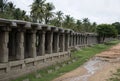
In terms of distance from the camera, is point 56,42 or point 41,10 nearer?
point 56,42

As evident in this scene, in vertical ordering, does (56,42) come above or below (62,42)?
above

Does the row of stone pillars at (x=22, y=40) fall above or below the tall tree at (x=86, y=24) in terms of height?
below

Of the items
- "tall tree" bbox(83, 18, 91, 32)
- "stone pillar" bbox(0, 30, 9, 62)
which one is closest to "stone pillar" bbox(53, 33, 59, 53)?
"stone pillar" bbox(0, 30, 9, 62)

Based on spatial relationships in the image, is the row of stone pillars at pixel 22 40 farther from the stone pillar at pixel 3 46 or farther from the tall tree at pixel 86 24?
the tall tree at pixel 86 24

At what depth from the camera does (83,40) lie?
6078 centimetres

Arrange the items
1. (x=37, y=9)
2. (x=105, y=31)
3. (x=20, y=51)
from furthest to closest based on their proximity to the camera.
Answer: (x=105, y=31) → (x=37, y=9) → (x=20, y=51)

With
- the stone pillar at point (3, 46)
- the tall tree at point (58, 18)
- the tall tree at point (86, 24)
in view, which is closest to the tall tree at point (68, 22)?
the tall tree at point (58, 18)

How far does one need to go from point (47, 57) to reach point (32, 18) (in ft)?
130

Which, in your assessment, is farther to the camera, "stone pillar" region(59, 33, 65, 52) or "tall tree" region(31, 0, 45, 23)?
"tall tree" region(31, 0, 45, 23)

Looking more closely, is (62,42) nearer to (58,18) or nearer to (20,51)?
(20,51)

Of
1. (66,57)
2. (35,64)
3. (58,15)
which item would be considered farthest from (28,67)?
(58,15)

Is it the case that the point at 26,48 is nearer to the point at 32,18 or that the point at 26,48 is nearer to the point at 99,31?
the point at 32,18

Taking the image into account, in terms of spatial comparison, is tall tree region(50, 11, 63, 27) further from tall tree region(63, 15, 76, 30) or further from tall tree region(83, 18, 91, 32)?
tall tree region(83, 18, 91, 32)

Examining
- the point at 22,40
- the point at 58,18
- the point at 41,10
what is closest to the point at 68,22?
the point at 58,18
